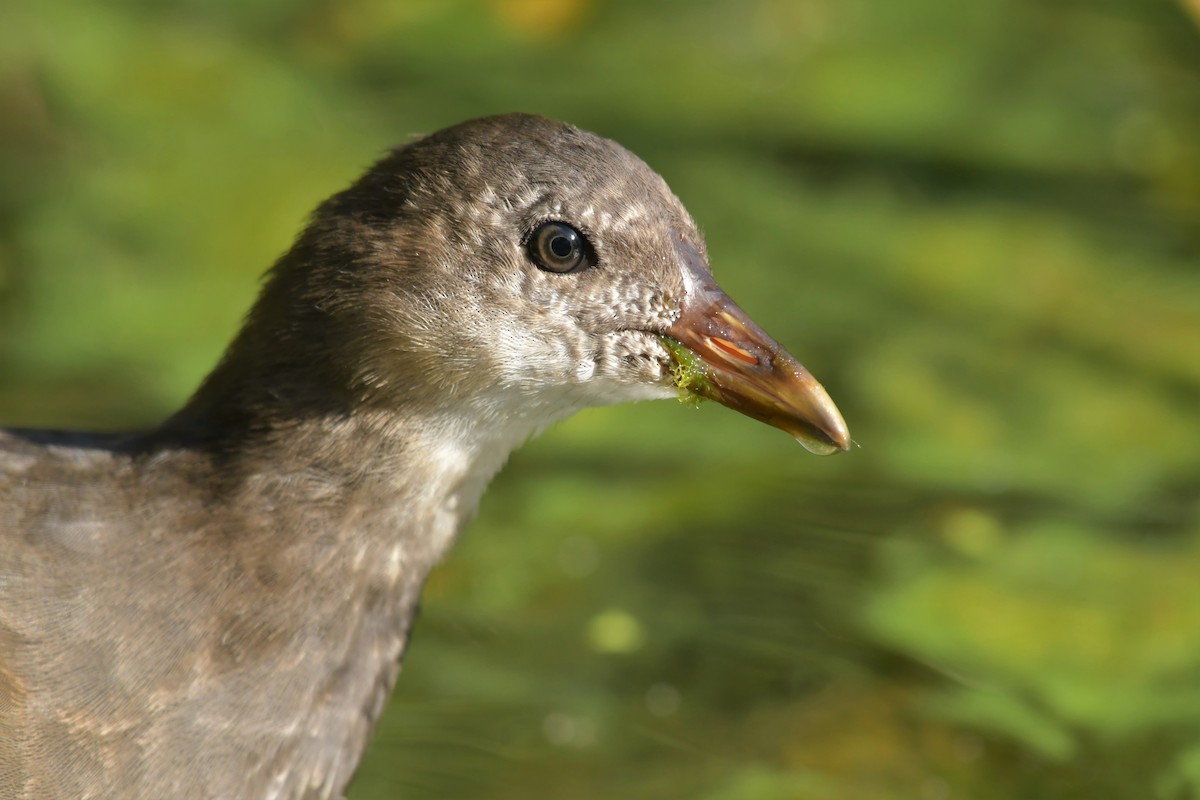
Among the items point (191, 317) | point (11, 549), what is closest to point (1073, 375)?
point (191, 317)

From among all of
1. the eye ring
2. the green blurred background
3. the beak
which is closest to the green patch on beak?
the beak

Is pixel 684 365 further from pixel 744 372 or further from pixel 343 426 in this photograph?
pixel 343 426

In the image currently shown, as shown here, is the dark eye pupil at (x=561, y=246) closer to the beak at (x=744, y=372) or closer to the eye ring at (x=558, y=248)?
the eye ring at (x=558, y=248)

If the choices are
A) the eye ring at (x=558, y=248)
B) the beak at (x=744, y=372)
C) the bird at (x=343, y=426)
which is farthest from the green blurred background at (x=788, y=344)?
the eye ring at (x=558, y=248)

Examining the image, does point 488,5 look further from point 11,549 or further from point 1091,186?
point 11,549

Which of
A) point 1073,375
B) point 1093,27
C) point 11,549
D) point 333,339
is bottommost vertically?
point 11,549

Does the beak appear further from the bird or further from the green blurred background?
the green blurred background

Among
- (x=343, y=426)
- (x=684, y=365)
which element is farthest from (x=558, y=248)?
(x=343, y=426)
